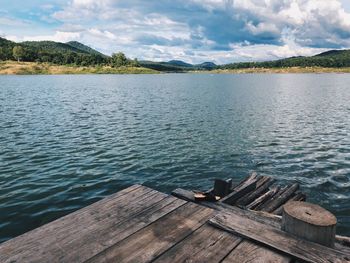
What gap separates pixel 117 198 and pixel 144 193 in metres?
0.88

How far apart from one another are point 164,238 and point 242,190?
4610mm

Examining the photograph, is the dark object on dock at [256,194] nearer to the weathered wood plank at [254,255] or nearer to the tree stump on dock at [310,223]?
the tree stump on dock at [310,223]

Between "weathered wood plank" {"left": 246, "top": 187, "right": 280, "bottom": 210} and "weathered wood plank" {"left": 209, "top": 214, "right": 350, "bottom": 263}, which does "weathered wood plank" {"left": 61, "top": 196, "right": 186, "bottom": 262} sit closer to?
"weathered wood plank" {"left": 209, "top": 214, "right": 350, "bottom": 263}

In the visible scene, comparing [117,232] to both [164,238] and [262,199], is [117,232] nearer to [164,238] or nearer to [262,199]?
[164,238]

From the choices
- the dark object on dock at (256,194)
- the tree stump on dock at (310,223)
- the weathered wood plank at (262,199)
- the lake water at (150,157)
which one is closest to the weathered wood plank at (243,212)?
the tree stump on dock at (310,223)

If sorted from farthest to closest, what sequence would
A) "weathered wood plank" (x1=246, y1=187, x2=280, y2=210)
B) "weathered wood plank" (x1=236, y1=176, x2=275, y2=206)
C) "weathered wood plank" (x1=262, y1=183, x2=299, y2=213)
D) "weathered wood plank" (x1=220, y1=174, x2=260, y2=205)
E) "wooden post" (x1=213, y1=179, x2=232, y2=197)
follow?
"weathered wood plank" (x1=262, y1=183, x2=299, y2=213), "weathered wood plank" (x1=236, y1=176, x2=275, y2=206), "weathered wood plank" (x1=246, y1=187, x2=280, y2=210), "wooden post" (x1=213, y1=179, x2=232, y2=197), "weathered wood plank" (x1=220, y1=174, x2=260, y2=205)

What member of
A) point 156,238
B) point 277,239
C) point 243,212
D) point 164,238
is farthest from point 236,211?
point 156,238

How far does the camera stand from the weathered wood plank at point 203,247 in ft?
20.3

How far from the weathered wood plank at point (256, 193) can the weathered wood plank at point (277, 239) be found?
9.57 ft

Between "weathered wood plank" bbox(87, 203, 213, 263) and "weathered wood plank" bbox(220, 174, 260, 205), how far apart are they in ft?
5.63

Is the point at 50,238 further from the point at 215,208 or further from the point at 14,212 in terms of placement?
the point at 14,212

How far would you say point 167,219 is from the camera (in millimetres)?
7855

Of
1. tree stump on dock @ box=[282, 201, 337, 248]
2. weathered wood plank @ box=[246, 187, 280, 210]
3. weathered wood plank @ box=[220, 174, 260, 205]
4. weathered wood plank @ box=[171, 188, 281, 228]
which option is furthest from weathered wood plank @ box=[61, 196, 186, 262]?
tree stump on dock @ box=[282, 201, 337, 248]

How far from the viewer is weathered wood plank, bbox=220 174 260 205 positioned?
32.6 feet
